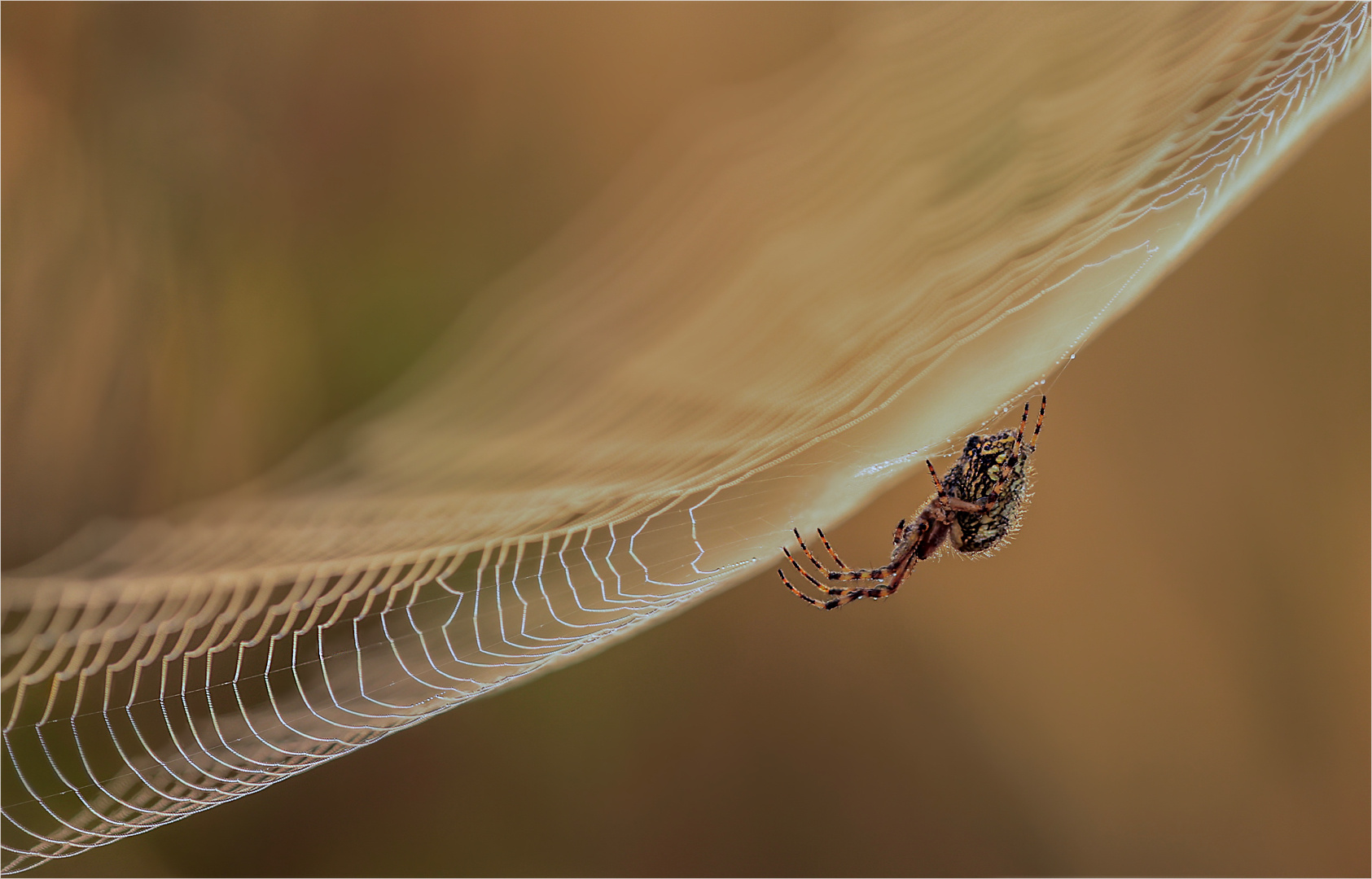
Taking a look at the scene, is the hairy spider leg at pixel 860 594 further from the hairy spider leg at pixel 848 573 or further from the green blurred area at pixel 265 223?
the green blurred area at pixel 265 223

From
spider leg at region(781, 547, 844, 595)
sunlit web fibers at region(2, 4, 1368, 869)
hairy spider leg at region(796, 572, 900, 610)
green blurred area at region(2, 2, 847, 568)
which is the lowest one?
hairy spider leg at region(796, 572, 900, 610)

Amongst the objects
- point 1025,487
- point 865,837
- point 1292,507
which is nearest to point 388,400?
point 1025,487

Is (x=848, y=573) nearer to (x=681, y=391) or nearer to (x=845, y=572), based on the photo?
(x=845, y=572)

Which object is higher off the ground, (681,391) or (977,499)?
(681,391)

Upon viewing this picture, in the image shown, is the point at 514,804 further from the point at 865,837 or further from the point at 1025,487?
the point at 1025,487

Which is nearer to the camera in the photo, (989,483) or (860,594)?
(989,483)

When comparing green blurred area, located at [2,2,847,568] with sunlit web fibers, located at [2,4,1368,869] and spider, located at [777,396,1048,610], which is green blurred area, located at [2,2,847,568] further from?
spider, located at [777,396,1048,610]

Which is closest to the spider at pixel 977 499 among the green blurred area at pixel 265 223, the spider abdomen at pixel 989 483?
the spider abdomen at pixel 989 483

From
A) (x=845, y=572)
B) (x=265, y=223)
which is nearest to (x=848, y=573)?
(x=845, y=572)

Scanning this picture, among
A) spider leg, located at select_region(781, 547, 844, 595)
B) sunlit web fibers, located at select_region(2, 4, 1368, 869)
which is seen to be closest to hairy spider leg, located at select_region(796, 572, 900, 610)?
spider leg, located at select_region(781, 547, 844, 595)
